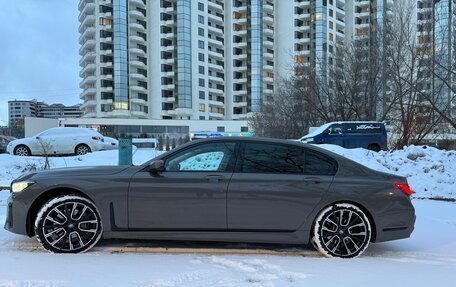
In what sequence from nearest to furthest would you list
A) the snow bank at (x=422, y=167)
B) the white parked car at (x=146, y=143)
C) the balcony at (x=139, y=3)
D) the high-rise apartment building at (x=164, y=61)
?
the snow bank at (x=422, y=167) → the white parked car at (x=146, y=143) → the high-rise apartment building at (x=164, y=61) → the balcony at (x=139, y=3)

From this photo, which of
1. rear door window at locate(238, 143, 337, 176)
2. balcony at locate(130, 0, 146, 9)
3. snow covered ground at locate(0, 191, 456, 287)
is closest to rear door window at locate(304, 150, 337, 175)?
rear door window at locate(238, 143, 337, 176)

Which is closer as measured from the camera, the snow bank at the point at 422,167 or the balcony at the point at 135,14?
the snow bank at the point at 422,167

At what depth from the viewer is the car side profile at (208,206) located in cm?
537

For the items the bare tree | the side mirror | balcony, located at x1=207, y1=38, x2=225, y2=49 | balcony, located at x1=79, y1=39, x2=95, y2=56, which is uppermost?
balcony, located at x1=207, y1=38, x2=225, y2=49

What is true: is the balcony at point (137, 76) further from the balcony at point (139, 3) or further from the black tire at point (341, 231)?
the black tire at point (341, 231)

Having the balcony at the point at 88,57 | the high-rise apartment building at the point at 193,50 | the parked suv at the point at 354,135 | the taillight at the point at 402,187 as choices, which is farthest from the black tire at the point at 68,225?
the balcony at the point at 88,57

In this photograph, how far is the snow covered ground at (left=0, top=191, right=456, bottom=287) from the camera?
4.48 metres

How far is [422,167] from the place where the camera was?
1253 centimetres

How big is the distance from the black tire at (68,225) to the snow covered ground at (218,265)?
0.16m

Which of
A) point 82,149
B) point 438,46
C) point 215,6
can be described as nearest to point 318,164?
point 82,149

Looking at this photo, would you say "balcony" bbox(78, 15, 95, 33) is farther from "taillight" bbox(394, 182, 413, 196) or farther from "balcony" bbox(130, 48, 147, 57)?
"taillight" bbox(394, 182, 413, 196)

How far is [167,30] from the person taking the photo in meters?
90.8

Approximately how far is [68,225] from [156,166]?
4.14ft

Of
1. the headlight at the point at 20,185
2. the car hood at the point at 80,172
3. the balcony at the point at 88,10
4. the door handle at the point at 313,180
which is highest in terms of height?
the balcony at the point at 88,10
